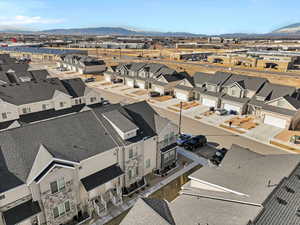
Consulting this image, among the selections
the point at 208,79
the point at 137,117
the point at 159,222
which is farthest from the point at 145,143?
the point at 208,79

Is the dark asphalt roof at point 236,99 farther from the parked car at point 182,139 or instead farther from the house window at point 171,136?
the house window at point 171,136

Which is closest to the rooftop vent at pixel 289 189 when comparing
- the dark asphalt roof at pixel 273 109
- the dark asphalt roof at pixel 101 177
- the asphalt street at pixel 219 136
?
the dark asphalt roof at pixel 101 177

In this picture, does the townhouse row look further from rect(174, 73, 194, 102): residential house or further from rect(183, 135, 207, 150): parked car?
rect(183, 135, 207, 150): parked car

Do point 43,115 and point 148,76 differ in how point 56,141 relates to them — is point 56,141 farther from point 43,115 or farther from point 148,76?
point 148,76

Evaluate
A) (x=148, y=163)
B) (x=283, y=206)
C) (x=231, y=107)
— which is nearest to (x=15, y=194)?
(x=148, y=163)

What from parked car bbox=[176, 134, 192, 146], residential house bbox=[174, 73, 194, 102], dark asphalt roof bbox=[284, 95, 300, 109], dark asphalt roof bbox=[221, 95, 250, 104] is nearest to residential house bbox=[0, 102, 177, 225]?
parked car bbox=[176, 134, 192, 146]

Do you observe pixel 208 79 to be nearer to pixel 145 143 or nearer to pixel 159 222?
pixel 145 143

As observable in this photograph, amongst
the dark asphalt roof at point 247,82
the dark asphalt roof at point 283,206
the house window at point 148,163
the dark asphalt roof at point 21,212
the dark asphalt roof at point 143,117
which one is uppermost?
the dark asphalt roof at point 247,82
